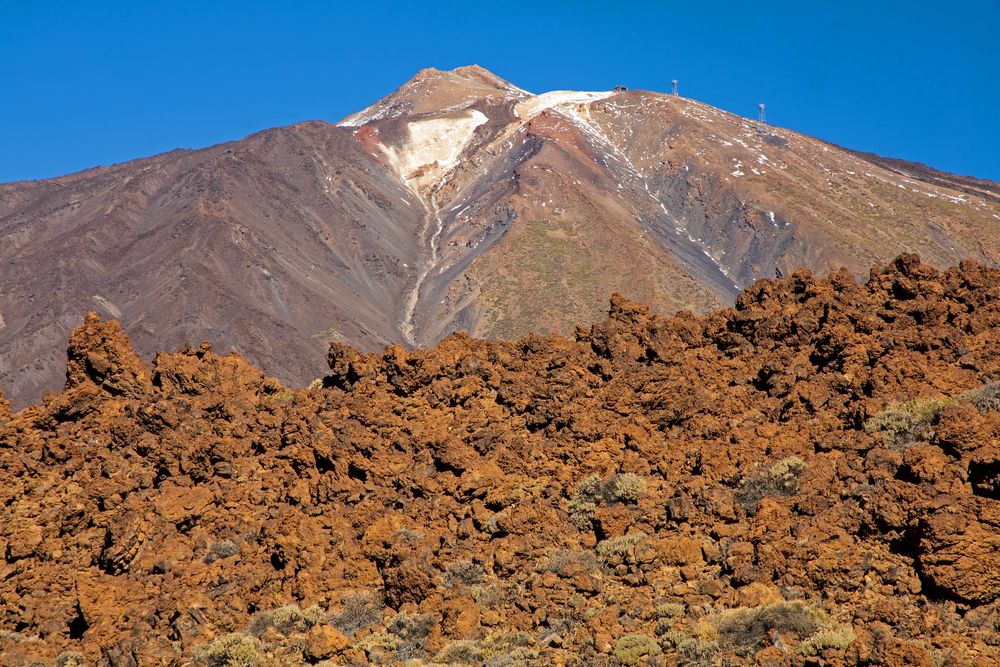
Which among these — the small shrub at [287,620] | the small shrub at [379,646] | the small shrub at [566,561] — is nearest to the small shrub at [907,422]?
the small shrub at [566,561]

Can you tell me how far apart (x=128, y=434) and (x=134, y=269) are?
96.0 m

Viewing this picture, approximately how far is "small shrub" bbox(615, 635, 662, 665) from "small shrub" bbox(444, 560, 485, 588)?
316 centimetres

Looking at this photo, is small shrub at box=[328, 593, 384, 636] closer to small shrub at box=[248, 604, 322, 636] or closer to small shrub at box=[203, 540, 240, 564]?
small shrub at box=[248, 604, 322, 636]

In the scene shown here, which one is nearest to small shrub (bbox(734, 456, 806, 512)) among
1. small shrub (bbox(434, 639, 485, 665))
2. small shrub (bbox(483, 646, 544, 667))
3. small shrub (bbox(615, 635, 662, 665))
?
small shrub (bbox(615, 635, 662, 665))

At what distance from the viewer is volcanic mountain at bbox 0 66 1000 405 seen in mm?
107000

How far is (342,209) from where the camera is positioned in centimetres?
13662

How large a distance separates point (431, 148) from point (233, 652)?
144m

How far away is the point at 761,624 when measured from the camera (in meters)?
14.7

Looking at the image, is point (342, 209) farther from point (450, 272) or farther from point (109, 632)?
point (109, 632)

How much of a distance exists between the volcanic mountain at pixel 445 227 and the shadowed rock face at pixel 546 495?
2937 inches

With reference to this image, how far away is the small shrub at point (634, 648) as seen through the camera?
14.8m

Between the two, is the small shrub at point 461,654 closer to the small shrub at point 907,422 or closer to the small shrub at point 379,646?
the small shrub at point 379,646

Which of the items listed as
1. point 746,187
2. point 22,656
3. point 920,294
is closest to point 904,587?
point 920,294

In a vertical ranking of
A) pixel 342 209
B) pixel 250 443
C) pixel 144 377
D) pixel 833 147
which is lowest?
pixel 250 443
